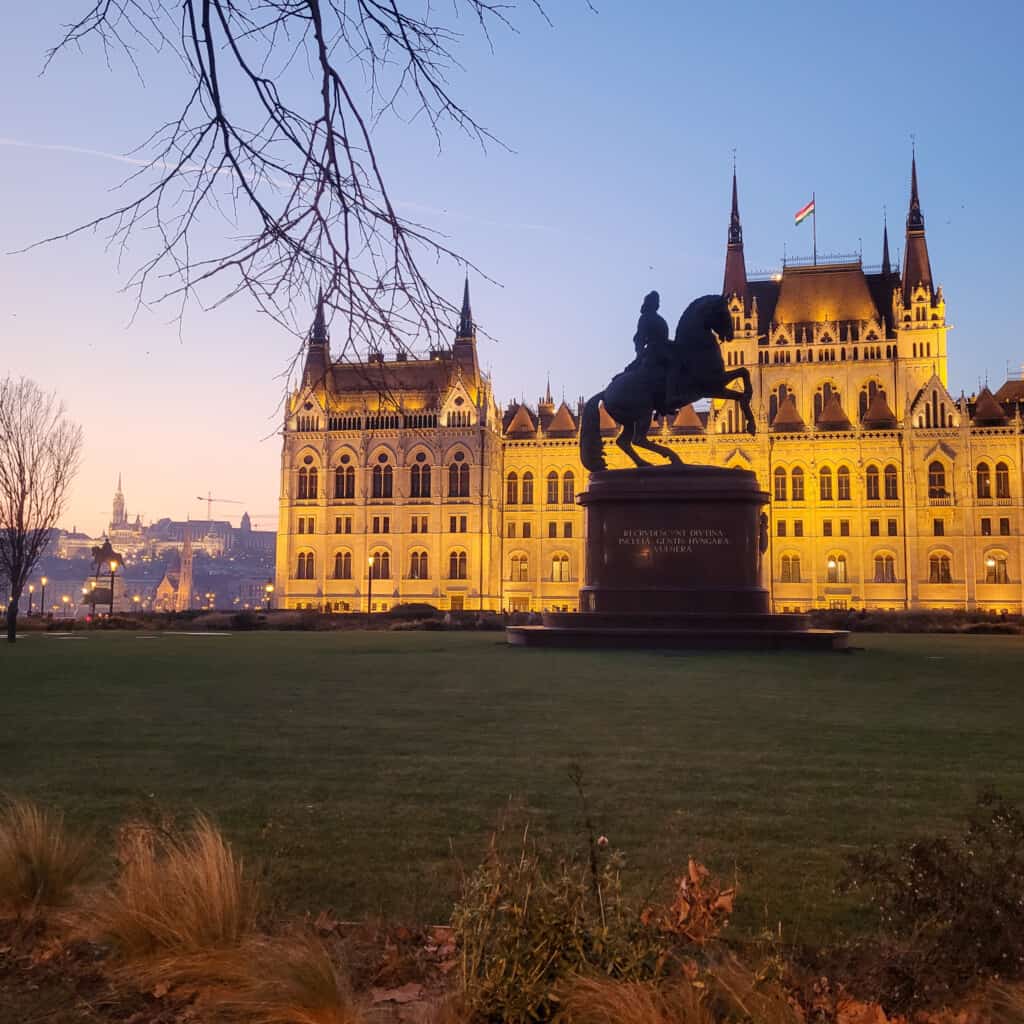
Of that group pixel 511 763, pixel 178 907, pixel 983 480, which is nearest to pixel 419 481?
pixel 983 480

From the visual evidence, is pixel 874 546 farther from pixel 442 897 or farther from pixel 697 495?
pixel 442 897

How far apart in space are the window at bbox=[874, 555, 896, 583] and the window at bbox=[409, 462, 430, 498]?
3421cm

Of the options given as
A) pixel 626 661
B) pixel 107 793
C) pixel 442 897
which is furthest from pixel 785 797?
pixel 626 661

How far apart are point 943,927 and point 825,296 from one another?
86.8 meters

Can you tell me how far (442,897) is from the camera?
433 centimetres

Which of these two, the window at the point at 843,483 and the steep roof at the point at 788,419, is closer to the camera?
the window at the point at 843,483

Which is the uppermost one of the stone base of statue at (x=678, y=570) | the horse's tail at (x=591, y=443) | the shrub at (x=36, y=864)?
the horse's tail at (x=591, y=443)

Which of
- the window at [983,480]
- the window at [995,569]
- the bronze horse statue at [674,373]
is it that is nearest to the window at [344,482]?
the window at [983,480]

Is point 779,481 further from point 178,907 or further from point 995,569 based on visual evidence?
point 178,907

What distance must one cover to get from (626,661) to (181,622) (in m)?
29.9

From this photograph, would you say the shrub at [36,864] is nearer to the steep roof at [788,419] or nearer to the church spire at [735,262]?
the steep roof at [788,419]

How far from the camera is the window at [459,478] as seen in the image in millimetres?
76688

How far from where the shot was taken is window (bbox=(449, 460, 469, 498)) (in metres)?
76.7

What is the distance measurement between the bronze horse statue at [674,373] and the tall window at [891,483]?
53.9 m
